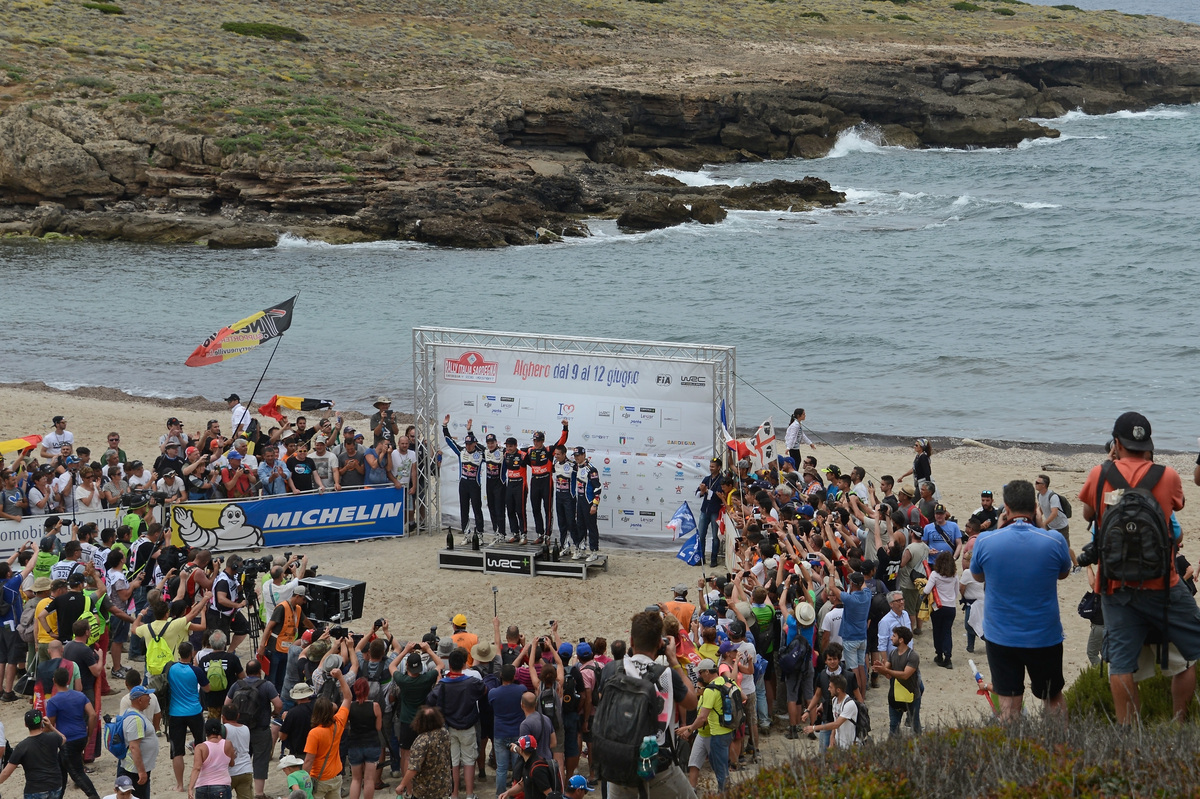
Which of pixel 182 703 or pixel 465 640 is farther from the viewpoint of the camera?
pixel 465 640

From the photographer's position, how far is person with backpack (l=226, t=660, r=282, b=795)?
9766 mm

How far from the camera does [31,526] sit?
15953mm

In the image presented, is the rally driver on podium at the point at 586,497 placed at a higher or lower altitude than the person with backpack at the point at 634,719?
lower

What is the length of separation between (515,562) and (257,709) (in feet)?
23.1

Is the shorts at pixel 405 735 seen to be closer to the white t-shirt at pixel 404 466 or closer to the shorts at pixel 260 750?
the shorts at pixel 260 750

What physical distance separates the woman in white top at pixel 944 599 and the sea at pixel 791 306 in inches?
578

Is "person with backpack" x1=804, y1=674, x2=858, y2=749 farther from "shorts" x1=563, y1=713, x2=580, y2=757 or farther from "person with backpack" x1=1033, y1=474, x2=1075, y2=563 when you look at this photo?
"person with backpack" x1=1033, y1=474, x2=1075, y2=563

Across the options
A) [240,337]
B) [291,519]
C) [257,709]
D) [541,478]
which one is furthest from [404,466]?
→ [257,709]

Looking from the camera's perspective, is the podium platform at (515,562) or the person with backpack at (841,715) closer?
the person with backpack at (841,715)

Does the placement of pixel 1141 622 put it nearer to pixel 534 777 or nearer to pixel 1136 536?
pixel 1136 536

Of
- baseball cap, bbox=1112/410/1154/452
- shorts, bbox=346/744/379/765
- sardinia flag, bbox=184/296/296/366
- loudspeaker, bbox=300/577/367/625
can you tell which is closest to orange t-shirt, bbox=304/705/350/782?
shorts, bbox=346/744/379/765

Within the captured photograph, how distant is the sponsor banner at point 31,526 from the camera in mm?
15852

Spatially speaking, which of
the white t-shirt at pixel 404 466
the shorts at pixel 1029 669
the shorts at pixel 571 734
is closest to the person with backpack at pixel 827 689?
the shorts at pixel 571 734

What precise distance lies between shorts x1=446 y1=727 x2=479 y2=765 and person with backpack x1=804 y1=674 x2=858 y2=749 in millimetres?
2966
